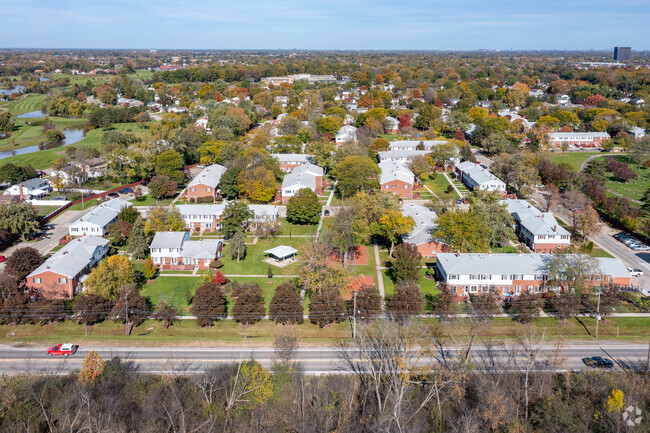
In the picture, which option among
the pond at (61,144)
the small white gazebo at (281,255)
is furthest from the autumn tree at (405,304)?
the pond at (61,144)

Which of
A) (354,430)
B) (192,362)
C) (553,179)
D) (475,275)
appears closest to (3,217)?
(192,362)

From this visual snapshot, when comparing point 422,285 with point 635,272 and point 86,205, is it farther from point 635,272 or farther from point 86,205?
point 86,205

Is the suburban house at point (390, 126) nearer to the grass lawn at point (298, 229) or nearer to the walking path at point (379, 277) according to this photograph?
the grass lawn at point (298, 229)

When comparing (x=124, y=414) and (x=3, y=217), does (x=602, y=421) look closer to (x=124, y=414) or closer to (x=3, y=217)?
(x=124, y=414)

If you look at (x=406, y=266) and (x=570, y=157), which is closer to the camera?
(x=406, y=266)

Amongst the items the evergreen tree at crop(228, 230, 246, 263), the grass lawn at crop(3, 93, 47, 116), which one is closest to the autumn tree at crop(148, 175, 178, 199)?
the evergreen tree at crop(228, 230, 246, 263)

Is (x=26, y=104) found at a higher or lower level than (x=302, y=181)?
higher

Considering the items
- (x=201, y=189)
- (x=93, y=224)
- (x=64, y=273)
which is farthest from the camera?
(x=201, y=189)

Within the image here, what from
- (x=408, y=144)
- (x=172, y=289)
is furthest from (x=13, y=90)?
(x=172, y=289)
